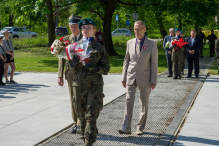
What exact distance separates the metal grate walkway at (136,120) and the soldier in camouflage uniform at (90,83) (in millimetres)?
684

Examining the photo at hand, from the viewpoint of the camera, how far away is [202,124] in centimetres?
666

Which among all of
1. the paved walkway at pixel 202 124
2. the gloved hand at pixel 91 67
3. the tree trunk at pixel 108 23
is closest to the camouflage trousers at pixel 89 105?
the gloved hand at pixel 91 67

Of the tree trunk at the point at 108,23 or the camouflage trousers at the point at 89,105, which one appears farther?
the tree trunk at the point at 108,23

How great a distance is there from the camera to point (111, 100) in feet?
30.1

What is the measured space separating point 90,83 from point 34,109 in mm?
3638

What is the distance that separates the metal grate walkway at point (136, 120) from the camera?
5.57m

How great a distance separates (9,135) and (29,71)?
10988mm

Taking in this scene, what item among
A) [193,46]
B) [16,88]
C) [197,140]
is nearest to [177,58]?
[193,46]

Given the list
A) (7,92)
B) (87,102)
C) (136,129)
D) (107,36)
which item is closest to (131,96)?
(136,129)

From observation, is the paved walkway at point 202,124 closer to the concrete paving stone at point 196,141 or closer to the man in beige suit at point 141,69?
the concrete paving stone at point 196,141

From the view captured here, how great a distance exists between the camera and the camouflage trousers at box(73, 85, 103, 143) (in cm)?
482

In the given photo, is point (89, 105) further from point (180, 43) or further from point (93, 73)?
point (180, 43)

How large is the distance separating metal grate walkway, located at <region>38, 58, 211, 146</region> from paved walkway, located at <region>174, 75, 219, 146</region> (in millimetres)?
373

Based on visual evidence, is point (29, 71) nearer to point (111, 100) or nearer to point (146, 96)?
point (111, 100)
